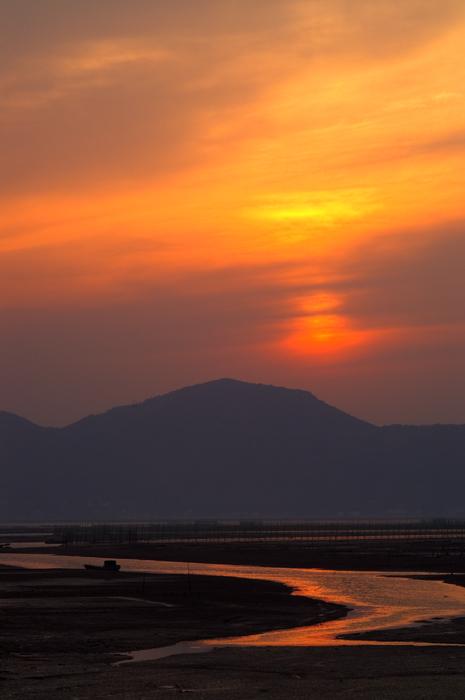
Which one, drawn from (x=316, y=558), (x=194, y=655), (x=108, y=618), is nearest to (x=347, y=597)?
(x=108, y=618)

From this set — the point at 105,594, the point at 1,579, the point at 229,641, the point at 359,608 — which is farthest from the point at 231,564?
the point at 229,641

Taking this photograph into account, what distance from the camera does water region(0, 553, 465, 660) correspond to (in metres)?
34.4

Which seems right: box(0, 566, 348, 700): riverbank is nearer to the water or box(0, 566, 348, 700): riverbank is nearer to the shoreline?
the shoreline

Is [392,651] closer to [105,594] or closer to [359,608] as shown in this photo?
[359,608]

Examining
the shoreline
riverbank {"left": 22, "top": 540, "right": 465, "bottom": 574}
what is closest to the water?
the shoreline

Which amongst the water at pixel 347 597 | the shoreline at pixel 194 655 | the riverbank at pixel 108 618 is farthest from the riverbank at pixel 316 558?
the shoreline at pixel 194 655

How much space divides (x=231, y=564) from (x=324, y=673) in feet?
201

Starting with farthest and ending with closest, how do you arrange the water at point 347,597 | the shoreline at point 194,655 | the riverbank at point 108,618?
the water at point 347,597
the riverbank at point 108,618
the shoreline at point 194,655

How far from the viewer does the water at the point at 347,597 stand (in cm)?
3441

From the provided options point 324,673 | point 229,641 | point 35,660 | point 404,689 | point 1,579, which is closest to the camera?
point 404,689

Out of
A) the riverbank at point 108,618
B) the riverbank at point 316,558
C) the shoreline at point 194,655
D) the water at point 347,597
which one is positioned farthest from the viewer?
the riverbank at point 316,558

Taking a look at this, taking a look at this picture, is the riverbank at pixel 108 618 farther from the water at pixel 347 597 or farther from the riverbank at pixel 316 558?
the riverbank at pixel 316 558

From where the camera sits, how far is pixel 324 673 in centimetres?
2541

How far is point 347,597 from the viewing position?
51031 millimetres
